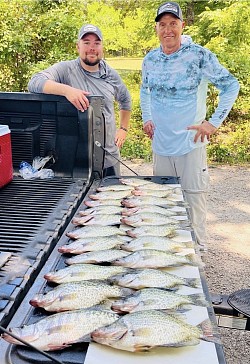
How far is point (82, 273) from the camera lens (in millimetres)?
2078

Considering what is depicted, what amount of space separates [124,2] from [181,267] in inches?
664

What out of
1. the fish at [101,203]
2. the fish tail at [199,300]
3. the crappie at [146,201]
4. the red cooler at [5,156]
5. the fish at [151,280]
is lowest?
the fish tail at [199,300]

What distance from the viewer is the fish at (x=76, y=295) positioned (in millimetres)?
1833

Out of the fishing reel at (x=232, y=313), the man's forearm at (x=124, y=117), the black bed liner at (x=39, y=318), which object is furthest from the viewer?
the man's forearm at (x=124, y=117)

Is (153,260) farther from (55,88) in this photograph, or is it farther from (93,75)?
(93,75)

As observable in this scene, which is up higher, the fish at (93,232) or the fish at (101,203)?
the fish at (101,203)

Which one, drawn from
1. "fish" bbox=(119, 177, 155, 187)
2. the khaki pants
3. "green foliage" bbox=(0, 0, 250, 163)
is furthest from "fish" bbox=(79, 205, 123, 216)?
"green foliage" bbox=(0, 0, 250, 163)

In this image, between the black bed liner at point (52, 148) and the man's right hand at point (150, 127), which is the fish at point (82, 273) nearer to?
the black bed liner at point (52, 148)

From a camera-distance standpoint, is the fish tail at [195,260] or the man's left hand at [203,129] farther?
the man's left hand at [203,129]

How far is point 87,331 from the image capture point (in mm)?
1658

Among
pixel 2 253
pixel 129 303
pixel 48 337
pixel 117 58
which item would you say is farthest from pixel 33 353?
pixel 117 58

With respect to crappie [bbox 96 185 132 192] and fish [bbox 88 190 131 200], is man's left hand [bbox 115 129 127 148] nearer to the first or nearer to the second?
crappie [bbox 96 185 132 192]

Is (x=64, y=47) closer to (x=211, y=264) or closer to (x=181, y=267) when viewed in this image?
(x=211, y=264)

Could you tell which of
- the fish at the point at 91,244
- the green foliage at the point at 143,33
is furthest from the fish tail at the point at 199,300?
the green foliage at the point at 143,33
